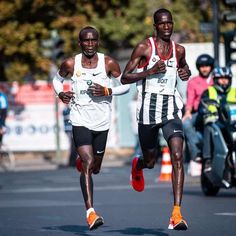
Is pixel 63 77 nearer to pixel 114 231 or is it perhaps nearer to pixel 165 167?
pixel 114 231

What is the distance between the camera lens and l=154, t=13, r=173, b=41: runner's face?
11320 mm

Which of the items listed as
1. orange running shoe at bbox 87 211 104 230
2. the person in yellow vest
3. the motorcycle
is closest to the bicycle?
the person in yellow vest

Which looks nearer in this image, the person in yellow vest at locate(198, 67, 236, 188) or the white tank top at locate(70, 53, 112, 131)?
the white tank top at locate(70, 53, 112, 131)

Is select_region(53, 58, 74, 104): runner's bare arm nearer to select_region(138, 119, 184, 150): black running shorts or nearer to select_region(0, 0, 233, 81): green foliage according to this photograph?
select_region(138, 119, 184, 150): black running shorts

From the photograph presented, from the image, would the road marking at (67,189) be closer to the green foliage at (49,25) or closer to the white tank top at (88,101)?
the white tank top at (88,101)

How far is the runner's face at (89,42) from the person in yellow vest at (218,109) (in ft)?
14.7

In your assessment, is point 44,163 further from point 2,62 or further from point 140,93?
point 140,93

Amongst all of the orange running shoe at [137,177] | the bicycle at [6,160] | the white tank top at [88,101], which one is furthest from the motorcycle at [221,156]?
the bicycle at [6,160]

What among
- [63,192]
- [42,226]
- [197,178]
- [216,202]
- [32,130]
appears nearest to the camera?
[42,226]

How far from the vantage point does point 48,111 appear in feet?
108

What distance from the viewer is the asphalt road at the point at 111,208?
11891 mm

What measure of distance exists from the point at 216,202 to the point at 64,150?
706 inches

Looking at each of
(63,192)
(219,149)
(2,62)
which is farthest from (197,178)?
(2,62)

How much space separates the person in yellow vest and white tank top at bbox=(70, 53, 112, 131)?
4313 millimetres
